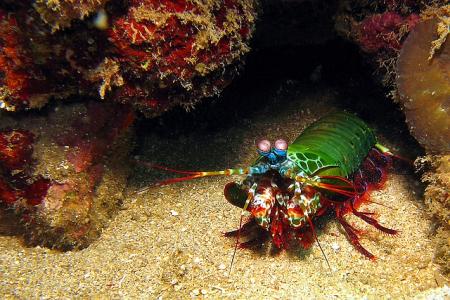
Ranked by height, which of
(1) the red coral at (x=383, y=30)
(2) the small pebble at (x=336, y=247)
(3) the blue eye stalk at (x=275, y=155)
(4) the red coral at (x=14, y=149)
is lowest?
(4) the red coral at (x=14, y=149)

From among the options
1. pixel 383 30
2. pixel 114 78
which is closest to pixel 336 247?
pixel 383 30

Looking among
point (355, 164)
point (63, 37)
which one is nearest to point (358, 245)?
point (355, 164)

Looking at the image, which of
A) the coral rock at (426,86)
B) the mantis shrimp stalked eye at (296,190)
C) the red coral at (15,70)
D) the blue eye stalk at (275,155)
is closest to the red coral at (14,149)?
the red coral at (15,70)

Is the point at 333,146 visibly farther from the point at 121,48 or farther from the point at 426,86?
the point at 121,48

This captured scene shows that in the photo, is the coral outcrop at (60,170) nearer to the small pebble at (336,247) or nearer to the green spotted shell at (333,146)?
the green spotted shell at (333,146)

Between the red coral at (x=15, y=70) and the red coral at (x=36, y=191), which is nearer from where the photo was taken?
the red coral at (x=15, y=70)

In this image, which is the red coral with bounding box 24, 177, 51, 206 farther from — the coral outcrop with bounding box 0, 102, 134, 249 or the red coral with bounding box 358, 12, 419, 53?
the red coral with bounding box 358, 12, 419, 53

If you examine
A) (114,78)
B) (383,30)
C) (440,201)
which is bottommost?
(440,201)

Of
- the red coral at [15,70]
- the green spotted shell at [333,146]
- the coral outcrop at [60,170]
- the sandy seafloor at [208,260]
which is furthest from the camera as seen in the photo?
the coral outcrop at [60,170]
